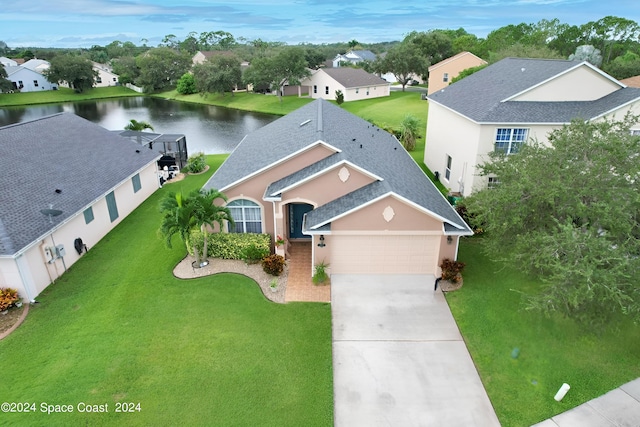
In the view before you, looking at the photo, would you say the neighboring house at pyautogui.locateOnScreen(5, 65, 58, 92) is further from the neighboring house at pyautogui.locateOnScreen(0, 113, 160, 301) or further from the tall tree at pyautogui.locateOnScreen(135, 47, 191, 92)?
the neighboring house at pyautogui.locateOnScreen(0, 113, 160, 301)

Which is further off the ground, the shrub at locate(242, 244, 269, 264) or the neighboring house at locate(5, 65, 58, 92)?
the neighboring house at locate(5, 65, 58, 92)

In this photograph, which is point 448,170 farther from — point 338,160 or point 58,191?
point 58,191

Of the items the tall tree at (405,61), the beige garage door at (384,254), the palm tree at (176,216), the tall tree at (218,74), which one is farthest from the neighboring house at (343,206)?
the tall tree at (218,74)

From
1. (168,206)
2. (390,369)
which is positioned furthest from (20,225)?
(390,369)

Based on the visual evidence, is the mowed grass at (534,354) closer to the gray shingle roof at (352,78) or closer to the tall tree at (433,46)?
the gray shingle roof at (352,78)

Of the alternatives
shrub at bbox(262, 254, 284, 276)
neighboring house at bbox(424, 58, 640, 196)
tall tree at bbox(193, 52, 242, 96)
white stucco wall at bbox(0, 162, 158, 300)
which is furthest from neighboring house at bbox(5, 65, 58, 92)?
neighboring house at bbox(424, 58, 640, 196)

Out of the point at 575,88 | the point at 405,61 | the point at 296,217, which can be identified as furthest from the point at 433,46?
the point at 296,217
